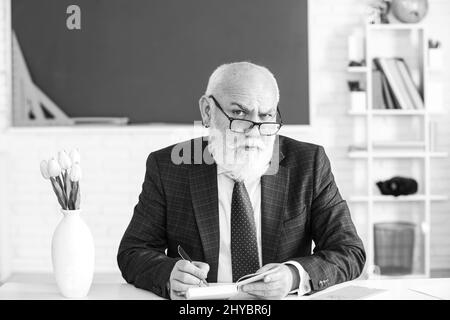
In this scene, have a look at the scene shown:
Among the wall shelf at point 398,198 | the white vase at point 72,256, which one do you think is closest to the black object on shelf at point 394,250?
the wall shelf at point 398,198

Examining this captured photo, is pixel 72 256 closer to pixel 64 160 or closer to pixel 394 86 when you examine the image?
pixel 64 160

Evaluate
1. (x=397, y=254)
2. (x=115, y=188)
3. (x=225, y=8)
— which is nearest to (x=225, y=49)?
(x=225, y=8)

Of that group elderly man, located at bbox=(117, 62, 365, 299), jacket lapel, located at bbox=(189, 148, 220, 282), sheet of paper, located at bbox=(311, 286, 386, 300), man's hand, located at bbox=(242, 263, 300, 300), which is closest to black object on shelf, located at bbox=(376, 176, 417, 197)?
elderly man, located at bbox=(117, 62, 365, 299)

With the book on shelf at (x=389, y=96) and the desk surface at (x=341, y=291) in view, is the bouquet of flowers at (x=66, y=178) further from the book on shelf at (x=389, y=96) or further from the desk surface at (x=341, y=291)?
the book on shelf at (x=389, y=96)

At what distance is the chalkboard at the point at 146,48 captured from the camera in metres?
4.04

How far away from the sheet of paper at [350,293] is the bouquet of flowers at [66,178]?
0.60 metres

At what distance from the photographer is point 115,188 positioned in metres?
4.09

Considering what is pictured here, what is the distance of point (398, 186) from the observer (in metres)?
4.07

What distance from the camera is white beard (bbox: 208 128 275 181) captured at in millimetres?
1996

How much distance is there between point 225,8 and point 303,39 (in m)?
0.49

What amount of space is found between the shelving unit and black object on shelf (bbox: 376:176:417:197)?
0.11ft

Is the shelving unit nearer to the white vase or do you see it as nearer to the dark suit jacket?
the dark suit jacket
